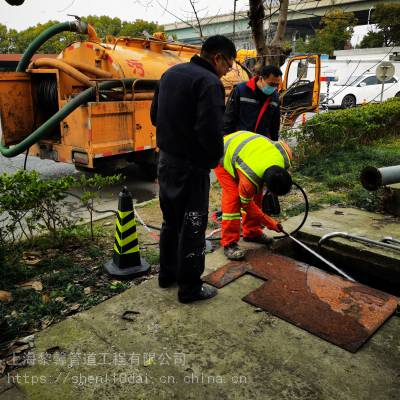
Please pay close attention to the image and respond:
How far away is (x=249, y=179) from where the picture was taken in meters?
3.24

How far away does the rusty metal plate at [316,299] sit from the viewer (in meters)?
2.58

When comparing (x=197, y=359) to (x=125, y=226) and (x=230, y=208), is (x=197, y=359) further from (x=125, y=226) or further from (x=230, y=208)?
(x=230, y=208)

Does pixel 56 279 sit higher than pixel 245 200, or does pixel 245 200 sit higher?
pixel 245 200

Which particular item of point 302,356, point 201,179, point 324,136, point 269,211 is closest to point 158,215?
point 269,211

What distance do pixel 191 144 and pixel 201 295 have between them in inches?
43.3

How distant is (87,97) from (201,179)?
12.1 feet

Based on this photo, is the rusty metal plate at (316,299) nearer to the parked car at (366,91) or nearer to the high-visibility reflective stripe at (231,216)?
the high-visibility reflective stripe at (231,216)

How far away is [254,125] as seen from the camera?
430 centimetres

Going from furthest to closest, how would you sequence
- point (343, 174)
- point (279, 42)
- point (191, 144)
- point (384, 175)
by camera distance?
point (279, 42) → point (343, 174) → point (191, 144) → point (384, 175)

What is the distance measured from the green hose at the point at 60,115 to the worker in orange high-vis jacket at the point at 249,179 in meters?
2.90

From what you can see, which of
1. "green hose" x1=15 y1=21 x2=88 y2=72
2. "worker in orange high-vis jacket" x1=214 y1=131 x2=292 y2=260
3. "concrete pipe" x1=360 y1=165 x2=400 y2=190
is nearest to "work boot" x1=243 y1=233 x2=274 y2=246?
"worker in orange high-vis jacket" x1=214 y1=131 x2=292 y2=260

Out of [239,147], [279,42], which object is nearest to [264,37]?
[279,42]

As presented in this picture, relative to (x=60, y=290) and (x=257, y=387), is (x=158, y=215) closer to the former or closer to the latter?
(x=60, y=290)

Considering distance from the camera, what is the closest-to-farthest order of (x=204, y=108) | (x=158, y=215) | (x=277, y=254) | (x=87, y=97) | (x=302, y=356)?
(x=302, y=356)
(x=204, y=108)
(x=277, y=254)
(x=158, y=215)
(x=87, y=97)
